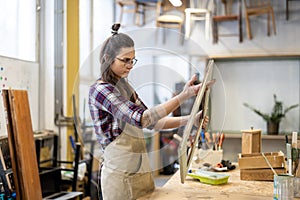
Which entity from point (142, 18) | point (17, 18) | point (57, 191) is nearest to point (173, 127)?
point (57, 191)

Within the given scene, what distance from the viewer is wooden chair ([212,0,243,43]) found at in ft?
18.1

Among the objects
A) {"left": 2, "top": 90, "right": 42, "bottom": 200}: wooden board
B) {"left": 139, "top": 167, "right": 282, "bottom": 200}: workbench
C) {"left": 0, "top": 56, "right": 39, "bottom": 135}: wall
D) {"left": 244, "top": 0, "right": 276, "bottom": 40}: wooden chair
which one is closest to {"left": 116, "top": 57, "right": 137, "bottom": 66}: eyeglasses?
{"left": 139, "top": 167, "right": 282, "bottom": 200}: workbench

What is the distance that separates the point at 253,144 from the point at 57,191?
6.82ft

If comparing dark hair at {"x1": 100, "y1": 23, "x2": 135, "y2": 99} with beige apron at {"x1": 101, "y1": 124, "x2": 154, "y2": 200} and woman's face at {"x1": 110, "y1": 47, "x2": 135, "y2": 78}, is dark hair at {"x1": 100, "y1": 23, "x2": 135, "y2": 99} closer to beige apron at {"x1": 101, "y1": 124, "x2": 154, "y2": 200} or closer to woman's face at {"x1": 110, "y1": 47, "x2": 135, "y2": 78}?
woman's face at {"x1": 110, "y1": 47, "x2": 135, "y2": 78}

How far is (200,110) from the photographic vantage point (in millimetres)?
1447

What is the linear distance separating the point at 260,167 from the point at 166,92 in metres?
0.71

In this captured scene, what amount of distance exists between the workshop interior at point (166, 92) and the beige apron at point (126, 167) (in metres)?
0.06

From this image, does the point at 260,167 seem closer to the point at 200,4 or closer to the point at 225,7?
the point at 225,7

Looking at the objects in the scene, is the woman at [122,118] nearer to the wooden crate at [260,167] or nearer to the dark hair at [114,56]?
the dark hair at [114,56]

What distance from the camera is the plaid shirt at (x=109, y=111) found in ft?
4.77

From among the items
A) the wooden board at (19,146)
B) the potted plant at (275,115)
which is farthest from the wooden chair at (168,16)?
the wooden board at (19,146)

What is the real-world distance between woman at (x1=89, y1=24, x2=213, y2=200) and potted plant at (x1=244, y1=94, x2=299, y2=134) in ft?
12.6

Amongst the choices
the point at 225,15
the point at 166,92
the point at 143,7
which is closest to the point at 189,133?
the point at 166,92

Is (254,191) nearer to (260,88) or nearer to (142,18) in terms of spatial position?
(260,88)
